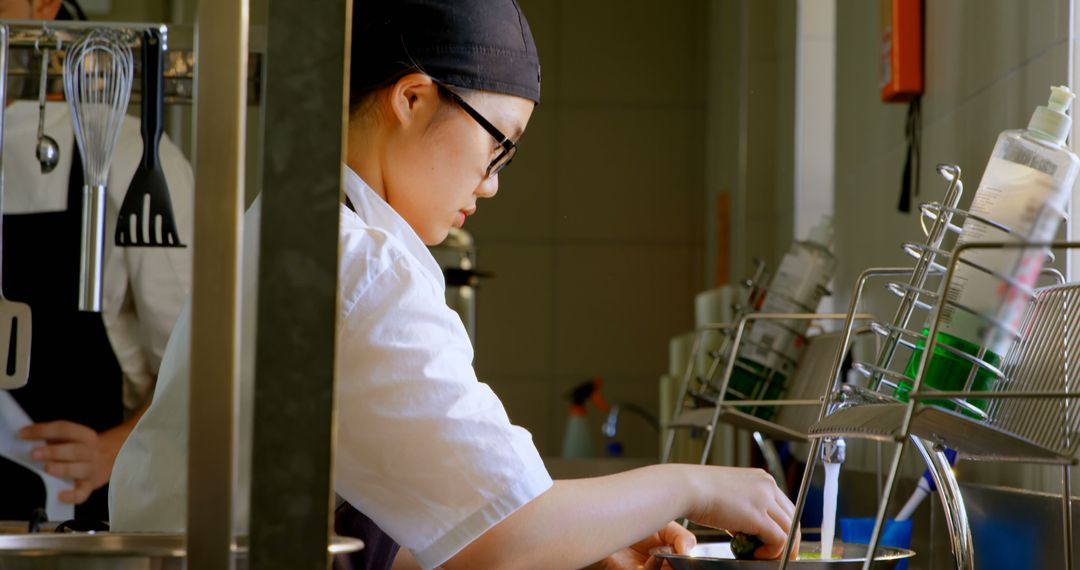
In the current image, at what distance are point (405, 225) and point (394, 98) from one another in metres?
0.11

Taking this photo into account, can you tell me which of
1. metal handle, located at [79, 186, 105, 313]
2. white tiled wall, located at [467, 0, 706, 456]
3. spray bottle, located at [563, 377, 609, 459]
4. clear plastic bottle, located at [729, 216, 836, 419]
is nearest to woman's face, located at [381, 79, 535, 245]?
metal handle, located at [79, 186, 105, 313]

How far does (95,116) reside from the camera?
1.19m

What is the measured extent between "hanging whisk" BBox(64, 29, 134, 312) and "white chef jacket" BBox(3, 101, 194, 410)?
0.38 meters

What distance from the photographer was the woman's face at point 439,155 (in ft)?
3.27

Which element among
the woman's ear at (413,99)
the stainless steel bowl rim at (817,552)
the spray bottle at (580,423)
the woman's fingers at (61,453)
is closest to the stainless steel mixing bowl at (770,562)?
the stainless steel bowl rim at (817,552)

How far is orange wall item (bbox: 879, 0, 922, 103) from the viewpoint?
200 centimetres

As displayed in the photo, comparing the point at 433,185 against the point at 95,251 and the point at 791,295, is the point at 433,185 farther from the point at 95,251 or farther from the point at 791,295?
the point at 791,295

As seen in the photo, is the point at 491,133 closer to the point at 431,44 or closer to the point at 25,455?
the point at 431,44

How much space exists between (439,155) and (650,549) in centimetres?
38

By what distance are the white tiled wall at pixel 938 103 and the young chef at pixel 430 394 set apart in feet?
2.18

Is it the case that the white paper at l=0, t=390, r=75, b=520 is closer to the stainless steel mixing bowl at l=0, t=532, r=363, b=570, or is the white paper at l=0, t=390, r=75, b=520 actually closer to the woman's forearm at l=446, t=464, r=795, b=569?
the woman's forearm at l=446, t=464, r=795, b=569

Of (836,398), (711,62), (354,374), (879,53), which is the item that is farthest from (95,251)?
(711,62)

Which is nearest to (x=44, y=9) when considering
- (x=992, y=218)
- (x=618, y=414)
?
(x=992, y=218)

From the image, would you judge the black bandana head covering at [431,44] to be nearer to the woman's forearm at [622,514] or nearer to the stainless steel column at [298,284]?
the woman's forearm at [622,514]
